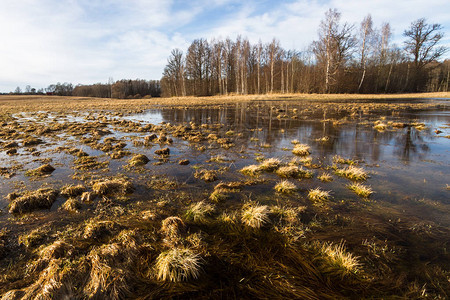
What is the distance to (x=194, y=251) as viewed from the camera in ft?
11.6

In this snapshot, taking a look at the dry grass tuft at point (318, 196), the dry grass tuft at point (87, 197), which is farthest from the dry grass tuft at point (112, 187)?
the dry grass tuft at point (318, 196)

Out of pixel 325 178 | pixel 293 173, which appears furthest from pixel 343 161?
pixel 293 173

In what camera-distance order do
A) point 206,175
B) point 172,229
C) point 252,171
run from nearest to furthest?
point 172,229 < point 206,175 < point 252,171

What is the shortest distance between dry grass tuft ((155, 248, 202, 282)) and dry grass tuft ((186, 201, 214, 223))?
123cm

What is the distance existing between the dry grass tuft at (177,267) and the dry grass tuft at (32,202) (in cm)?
390

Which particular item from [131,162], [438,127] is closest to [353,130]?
[438,127]

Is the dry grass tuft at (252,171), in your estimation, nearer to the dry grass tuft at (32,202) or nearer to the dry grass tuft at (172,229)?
the dry grass tuft at (172,229)

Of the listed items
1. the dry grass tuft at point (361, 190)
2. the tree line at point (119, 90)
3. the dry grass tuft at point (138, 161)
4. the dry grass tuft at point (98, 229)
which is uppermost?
the tree line at point (119, 90)

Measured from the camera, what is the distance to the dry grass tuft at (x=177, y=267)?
121 inches

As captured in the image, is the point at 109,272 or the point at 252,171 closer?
the point at 109,272

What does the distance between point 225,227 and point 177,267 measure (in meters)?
1.39

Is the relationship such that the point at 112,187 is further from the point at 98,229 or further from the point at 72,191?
the point at 98,229

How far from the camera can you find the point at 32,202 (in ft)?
16.5

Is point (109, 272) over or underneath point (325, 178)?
underneath
